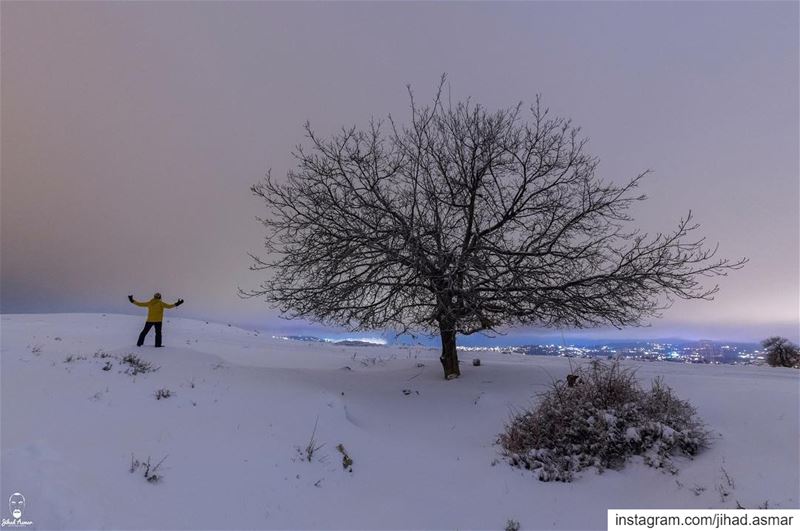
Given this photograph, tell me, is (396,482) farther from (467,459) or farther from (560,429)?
(560,429)

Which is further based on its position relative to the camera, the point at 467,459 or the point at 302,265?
the point at 302,265

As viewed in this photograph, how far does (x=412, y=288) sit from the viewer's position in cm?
1145

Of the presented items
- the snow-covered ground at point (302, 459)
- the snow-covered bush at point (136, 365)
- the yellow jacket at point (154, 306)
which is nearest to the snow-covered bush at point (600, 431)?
the snow-covered ground at point (302, 459)

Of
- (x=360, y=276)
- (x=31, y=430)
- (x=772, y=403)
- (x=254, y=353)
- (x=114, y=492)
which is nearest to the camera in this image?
(x=114, y=492)

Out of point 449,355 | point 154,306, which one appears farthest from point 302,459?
point 154,306

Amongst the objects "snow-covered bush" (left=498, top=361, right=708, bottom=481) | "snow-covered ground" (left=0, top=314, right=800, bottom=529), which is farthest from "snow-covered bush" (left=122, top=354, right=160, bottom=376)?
"snow-covered bush" (left=498, top=361, right=708, bottom=481)

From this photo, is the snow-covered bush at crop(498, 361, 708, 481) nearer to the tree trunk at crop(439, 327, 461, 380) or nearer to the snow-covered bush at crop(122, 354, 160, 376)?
the tree trunk at crop(439, 327, 461, 380)

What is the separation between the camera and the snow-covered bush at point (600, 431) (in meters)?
6.12

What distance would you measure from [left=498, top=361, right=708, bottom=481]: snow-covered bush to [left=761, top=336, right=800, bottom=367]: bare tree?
37.7ft

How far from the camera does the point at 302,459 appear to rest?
6594mm

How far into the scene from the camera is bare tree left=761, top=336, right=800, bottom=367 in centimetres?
1468

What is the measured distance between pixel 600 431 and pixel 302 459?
15.3 ft

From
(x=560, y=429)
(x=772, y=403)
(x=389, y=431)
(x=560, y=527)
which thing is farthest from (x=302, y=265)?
(x=772, y=403)

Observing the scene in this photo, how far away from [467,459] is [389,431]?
1.93 meters
